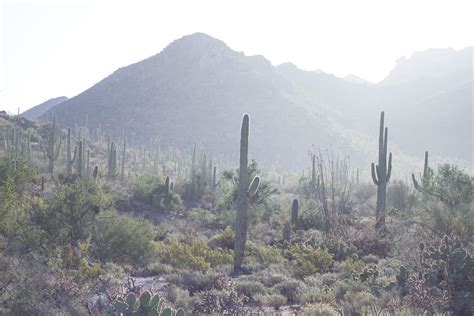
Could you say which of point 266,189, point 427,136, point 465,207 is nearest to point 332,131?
point 427,136

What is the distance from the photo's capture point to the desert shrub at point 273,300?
973cm

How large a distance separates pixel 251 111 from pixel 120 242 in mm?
81091

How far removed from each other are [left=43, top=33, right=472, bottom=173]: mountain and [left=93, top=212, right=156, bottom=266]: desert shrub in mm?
71600

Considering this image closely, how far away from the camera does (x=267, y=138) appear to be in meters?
91.8

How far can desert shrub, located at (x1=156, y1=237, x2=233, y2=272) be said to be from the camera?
1323cm

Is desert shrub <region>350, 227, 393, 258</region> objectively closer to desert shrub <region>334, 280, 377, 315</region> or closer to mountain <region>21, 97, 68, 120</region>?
desert shrub <region>334, 280, 377, 315</region>

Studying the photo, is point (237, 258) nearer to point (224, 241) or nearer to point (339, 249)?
point (339, 249)

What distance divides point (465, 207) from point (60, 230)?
40.0 ft

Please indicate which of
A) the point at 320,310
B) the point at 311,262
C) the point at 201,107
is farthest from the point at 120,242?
the point at 201,107

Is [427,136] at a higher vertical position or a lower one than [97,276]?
higher

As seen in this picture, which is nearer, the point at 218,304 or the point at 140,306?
the point at 140,306

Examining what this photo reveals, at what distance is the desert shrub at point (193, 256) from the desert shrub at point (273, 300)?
3229 millimetres

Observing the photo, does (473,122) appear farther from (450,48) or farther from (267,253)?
(267,253)

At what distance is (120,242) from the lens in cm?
1436
